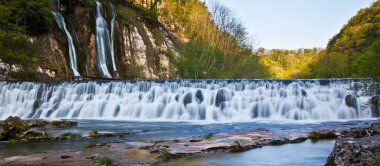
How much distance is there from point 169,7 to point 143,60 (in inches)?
946

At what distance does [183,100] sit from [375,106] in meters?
9.14

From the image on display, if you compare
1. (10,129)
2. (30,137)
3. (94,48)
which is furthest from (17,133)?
(94,48)

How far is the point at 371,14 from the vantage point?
315ft

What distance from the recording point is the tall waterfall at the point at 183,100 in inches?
678

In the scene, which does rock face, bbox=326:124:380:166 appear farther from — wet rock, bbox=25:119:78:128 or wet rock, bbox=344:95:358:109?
wet rock, bbox=344:95:358:109

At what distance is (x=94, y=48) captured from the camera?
31.5 m

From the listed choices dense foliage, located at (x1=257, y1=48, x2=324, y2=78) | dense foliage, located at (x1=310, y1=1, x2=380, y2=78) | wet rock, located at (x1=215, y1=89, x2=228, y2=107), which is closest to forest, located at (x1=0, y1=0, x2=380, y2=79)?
dense foliage, located at (x1=310, y1=1, x2=380, y2=78)

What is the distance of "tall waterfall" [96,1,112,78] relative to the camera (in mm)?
31641

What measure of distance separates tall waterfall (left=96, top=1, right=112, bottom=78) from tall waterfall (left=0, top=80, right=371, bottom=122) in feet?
38.6

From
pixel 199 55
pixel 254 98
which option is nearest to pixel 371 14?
pixel 199 55

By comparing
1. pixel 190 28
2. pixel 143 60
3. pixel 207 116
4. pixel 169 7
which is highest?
pixel 169 7

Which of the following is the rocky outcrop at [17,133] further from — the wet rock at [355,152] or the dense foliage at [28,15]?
the dense foliage at [28,15]

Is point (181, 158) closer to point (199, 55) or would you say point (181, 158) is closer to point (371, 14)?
point (199, 55)

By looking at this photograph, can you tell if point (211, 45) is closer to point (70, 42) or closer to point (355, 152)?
point (70, 42)
